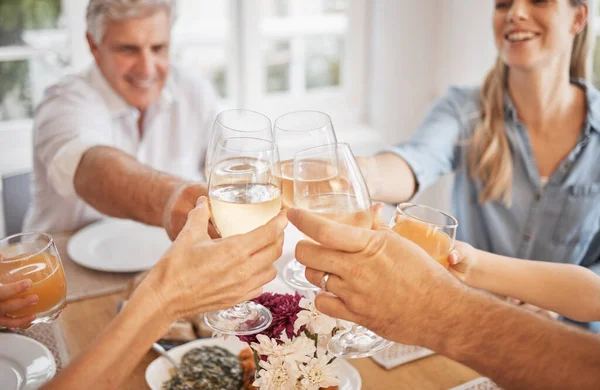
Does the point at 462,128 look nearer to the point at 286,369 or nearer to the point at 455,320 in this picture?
the point at 455,320

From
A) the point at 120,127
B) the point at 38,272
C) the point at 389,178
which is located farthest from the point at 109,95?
the point at 38,272

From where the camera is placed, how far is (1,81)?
9.59 feet

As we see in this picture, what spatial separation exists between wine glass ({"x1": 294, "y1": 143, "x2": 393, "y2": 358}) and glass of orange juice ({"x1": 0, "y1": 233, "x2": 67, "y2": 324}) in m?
0.49

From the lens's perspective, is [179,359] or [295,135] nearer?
[295,135]

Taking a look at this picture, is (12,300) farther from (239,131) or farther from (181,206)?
(239,131)

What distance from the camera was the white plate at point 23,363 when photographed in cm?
109

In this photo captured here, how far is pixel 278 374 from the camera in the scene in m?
0.89

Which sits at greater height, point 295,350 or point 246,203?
point 246,203

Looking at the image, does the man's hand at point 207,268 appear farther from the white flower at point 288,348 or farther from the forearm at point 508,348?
the forearm at point 508,348

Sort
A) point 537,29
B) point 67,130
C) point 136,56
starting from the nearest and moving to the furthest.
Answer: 1. point 537,29
2. point 67,130
3. point 136,56

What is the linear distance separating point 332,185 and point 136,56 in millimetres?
1478

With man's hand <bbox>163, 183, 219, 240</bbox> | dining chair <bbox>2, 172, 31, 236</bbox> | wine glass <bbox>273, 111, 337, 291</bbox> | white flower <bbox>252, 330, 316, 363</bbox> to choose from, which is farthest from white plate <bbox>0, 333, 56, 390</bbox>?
dining chair <bbox>2, 172, 31, 236</bbox>

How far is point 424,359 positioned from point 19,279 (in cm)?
78

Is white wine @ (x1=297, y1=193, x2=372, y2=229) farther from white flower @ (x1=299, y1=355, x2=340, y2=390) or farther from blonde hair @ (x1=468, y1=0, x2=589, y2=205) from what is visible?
blonde hair @ (x1=468, y1=0, x2=589, y2=205)
